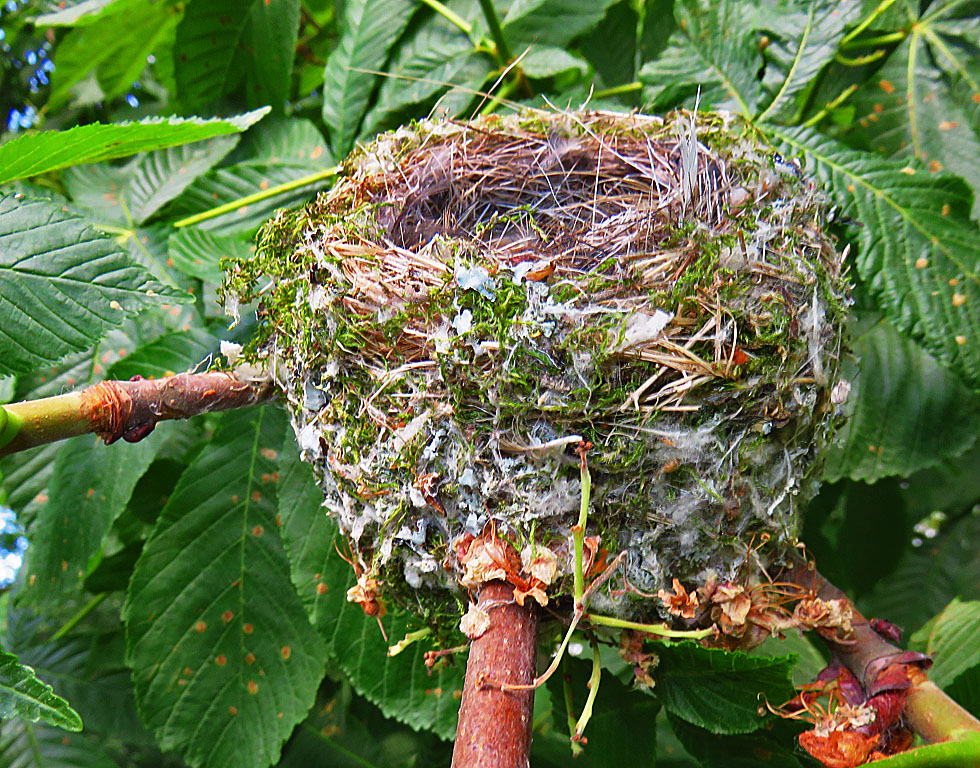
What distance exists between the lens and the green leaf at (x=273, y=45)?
188 centimetres

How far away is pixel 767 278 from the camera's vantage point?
3.75ft

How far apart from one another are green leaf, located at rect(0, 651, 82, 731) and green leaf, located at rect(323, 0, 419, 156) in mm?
1217

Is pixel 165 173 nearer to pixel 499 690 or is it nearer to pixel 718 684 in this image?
pixel 499 690

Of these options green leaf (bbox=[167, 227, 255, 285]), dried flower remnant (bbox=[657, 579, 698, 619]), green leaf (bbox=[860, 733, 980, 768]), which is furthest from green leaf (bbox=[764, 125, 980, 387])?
green leaf (bbox=[167, 227, 255, 285])

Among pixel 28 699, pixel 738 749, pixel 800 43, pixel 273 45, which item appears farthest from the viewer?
pixel 273 45

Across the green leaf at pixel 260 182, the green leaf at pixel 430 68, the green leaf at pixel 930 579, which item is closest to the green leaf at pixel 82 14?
the green leaf at pixel 260 182

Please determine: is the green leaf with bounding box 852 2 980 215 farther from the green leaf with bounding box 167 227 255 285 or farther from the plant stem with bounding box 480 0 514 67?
the green leaf with bounding box 167 227 255 285

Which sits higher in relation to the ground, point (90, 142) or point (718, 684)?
point (90, 142)

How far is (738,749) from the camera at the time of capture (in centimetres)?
124

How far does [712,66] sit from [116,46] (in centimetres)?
165

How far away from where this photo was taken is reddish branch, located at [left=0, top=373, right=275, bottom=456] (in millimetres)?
915

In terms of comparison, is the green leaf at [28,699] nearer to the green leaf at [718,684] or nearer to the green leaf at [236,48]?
the green leaf at [718,684]

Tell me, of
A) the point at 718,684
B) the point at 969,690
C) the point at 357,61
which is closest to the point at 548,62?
the point at 357,61

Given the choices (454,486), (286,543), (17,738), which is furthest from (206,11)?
(17,738)
